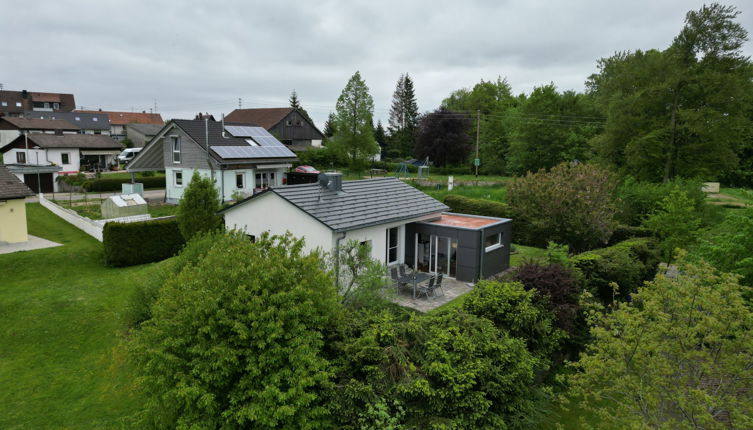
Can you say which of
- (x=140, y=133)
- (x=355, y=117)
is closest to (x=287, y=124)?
(x=355, y=117)

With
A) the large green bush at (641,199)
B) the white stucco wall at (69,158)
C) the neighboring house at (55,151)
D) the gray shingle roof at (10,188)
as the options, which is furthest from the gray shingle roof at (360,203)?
the white stucco wall at (69,158)

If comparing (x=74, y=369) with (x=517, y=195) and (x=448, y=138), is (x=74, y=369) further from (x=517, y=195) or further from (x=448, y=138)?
Result: (x=448, y=138)

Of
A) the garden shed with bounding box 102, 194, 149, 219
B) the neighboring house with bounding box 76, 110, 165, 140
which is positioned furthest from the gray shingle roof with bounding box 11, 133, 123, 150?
the neighboring house with bounding box 76, 110, 165, 140

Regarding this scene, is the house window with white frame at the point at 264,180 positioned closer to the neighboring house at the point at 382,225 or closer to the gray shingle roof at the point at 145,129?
the neighboring house at the point at 382,225

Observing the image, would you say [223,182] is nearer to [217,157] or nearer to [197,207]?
[217,157]

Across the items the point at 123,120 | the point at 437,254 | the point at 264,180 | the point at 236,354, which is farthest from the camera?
the point at 123,120

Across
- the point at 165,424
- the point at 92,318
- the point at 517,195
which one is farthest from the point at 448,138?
the point at 165,424

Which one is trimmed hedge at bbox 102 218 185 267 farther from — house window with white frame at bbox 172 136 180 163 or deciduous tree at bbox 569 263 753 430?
deciduous tree at bbox 569 263 753 430
